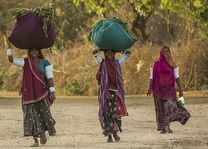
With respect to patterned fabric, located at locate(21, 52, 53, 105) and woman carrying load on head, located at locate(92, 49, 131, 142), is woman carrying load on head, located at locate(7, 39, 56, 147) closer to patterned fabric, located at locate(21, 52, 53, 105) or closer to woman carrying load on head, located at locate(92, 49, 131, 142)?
patterned fabric, located at locate(21, 52, 53, 105)

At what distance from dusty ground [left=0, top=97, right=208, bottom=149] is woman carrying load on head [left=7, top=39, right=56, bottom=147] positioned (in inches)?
12.0

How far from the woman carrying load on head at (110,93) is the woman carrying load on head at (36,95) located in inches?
42.5

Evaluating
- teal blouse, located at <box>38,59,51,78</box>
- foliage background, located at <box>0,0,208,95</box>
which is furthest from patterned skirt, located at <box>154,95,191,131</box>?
foliage background, located at <box>0,0,208,95</box>

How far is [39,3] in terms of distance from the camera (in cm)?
4025

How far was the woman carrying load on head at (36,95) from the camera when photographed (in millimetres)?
12531

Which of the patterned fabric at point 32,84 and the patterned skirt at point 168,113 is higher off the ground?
the patterned fabric at point 32,84

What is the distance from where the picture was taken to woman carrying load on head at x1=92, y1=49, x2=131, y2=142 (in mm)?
13320

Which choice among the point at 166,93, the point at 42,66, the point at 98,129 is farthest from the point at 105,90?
the point at 98,129

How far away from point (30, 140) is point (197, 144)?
3.07 m

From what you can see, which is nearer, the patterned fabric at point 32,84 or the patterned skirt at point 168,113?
the patterned fabric at point 32,84

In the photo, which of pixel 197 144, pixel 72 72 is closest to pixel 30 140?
pixel 197 144

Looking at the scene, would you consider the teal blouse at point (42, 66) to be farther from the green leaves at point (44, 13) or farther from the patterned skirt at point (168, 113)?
the patterned skirt at point (168, 113)

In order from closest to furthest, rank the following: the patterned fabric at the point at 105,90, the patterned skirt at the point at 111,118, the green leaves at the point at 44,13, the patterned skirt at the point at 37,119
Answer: the patterned skirt at the point at 37,119, the green leaves at the point at 44,13, the patterned skirt at the point at 111,118, the patterned fabric at the point at 105,90

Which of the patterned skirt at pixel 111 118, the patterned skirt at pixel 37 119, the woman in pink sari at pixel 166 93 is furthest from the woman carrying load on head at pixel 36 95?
the woman in pink sari at pixel 166 93
